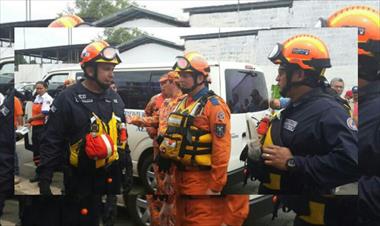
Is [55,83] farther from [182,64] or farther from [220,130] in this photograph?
[220,130]

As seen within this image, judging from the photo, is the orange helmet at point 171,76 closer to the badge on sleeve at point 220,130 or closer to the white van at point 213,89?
the white van at point 213,89

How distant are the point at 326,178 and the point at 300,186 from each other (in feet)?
0.46

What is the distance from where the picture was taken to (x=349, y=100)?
1892 millimetres

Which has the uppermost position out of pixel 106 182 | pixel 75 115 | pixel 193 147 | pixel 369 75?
pixel 369 75

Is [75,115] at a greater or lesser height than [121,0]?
lesser

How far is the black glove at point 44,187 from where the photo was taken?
1.98 m

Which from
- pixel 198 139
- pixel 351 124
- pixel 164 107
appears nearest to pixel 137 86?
pixel 164 107

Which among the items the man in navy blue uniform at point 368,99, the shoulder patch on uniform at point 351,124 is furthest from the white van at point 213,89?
the man in navy blue uniform at point 368,99

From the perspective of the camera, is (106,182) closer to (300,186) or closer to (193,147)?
(193,147)

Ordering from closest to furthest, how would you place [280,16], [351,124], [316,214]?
1. [351,124]
2. [280,16]
3. [316,214]

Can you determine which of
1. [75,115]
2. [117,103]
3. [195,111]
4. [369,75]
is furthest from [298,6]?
[75,115]

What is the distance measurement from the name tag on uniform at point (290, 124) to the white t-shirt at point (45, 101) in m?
1.22

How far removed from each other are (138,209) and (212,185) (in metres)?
0.47

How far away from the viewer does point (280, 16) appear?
6.36 ft
